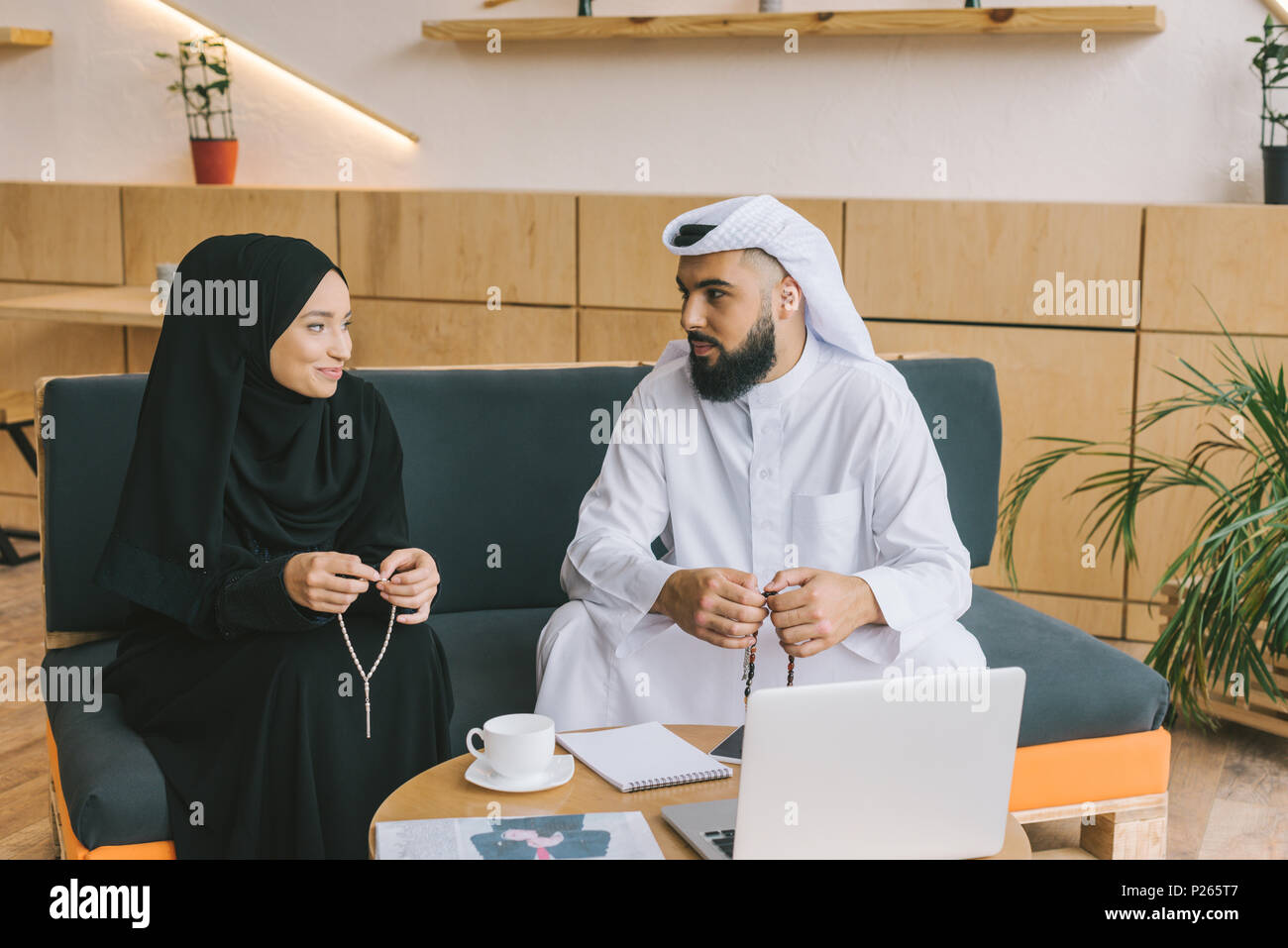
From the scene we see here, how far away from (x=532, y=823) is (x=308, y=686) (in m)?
0.67

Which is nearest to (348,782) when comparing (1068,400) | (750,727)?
(750,727)

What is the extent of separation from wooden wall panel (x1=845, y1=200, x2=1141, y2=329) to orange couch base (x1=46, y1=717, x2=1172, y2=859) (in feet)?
6.31

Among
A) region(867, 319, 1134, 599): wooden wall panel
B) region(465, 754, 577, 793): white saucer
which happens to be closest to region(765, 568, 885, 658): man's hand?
region(465, 754, 577, 793): white saucer

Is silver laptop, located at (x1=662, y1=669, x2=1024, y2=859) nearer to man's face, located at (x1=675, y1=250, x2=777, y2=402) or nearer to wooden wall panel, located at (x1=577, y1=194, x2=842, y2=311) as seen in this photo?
man's face, located at (x1=675, y1=250, x2=777, y2=402)

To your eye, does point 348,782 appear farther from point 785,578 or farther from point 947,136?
point 947,136

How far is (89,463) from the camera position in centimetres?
272

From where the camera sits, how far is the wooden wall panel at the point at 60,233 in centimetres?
559

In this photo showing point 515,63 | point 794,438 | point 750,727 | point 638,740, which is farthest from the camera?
point 515,63

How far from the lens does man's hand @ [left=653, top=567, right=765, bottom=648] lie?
2148 millimetres

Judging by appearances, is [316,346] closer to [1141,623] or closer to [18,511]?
[1141,623]

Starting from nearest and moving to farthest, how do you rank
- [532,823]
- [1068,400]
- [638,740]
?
[532,823] → [638,740] → [1068,400]

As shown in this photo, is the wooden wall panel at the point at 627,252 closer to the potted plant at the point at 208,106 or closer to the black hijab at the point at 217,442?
the potted plant at the point at 208,106

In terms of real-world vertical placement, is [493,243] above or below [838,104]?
below

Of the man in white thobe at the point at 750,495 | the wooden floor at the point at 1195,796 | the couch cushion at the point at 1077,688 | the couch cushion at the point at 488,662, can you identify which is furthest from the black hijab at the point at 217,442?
the couch cushion at the point at 1077,688
